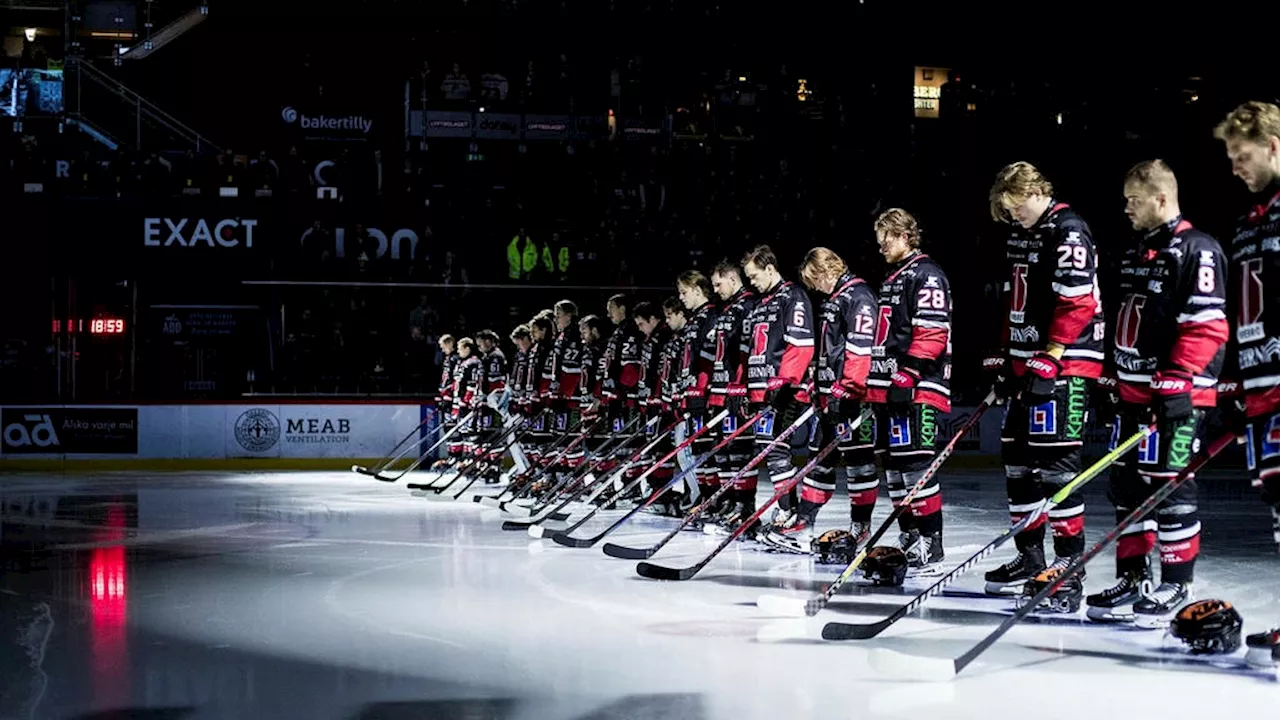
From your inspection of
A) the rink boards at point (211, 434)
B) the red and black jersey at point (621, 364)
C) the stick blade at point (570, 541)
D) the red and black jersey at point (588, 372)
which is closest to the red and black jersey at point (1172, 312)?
the stick blade at point (570, 541)

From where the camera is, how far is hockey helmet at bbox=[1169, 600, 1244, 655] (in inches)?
191

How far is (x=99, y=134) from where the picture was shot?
20781 millimetres

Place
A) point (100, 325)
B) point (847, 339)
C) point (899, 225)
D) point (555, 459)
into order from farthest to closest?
point (100, 325), point (555, 459), point (847, 339), point (899, 225)

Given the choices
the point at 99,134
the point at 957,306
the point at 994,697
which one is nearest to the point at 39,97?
the point at 99,134

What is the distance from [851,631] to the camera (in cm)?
504

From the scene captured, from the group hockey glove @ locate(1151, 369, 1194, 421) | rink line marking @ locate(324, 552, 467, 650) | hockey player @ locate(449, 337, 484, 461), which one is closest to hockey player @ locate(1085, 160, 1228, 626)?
hockey glove @ locate(1151, 369, 1194, 421)

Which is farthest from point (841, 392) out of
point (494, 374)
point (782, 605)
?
point (494, 374)

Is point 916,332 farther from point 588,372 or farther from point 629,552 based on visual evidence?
point 588,372

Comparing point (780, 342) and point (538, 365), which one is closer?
point (780, 342)

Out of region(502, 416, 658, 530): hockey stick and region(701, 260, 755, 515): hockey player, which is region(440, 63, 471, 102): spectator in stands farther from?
region(701, 260, 755, 515): hockey player

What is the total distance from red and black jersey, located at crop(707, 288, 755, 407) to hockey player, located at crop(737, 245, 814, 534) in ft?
1.49

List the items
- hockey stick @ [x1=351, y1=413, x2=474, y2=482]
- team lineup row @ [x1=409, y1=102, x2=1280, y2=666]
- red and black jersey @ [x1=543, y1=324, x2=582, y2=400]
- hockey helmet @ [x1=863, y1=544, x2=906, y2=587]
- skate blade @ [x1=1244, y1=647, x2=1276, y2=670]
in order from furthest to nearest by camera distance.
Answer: hockey stick @ [x1=351, y1=413, x2=474, y2=482], red and black jersey @ [x1=543, y1=324, x2=582, y2=400], hockey helmet @ [x1=863, y1=544, x2=906, y2=587], team lineup row @ [x1=409, y1=102, x2=1280, y2=666], skate blade @ [x1=1244, y1=647, x2=1276, y2=670]

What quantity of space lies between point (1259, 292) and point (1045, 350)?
4.78 feet

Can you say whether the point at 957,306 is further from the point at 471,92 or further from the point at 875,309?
the point at 875,309
